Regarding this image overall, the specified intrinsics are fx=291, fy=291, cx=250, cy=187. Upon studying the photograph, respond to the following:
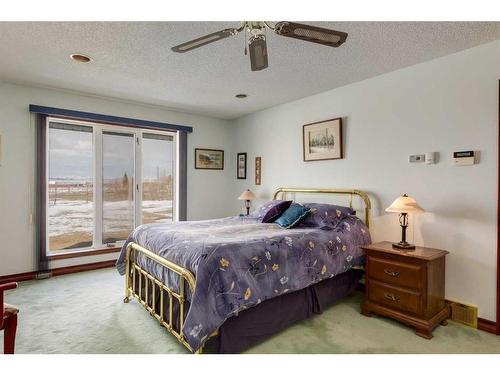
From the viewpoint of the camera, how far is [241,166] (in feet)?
17.3

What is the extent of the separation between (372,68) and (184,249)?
8.63ft

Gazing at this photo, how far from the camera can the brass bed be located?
2061mm

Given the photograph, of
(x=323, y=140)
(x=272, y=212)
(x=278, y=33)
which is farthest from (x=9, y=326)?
(x=323, y=140)

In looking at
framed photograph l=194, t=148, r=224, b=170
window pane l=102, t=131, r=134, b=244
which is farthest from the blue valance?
framed photograph l=194, t=148, r=224, b=170

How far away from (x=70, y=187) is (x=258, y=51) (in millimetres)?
3536

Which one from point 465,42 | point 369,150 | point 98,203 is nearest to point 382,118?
point 369,150

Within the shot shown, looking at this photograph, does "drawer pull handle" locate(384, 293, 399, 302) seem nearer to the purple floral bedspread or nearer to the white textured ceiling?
the purple floral bedspread

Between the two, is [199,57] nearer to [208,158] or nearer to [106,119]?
[106,119]

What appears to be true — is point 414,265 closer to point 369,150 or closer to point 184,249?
point 369,150

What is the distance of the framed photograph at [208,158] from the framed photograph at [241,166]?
0.31 m

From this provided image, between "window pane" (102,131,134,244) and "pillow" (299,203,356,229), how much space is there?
2.80 metres

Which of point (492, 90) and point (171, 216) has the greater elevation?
point (492, 90)

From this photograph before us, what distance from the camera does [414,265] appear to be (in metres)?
2.44

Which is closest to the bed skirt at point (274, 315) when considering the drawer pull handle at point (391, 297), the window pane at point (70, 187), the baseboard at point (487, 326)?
the drawer pull handle at point (391, 297)
